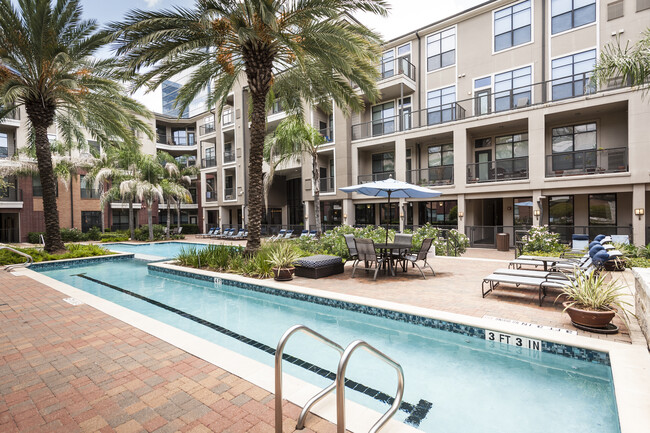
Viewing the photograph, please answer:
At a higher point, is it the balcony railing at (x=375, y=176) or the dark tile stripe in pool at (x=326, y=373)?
the balcony railing at (x=375, y=176)

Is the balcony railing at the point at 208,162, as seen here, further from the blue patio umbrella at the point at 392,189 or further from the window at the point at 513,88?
the blue patio umbrella at the point at 392,189

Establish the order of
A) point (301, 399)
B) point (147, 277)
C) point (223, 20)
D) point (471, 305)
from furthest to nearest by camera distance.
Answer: point (147, 277) < point (223, 20) < point (471, 305) < point (301, 399)

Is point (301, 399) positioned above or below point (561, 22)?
below

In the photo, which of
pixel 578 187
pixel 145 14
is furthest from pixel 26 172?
pixel 578 187

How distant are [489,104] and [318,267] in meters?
14.8

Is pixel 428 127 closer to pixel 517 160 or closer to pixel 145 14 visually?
pixel 517 160

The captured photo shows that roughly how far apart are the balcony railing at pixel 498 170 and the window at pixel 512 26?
6541 millimetres

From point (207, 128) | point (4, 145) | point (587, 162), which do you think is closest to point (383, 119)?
point (587, 162)

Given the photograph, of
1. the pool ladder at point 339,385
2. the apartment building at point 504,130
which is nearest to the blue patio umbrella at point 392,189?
the apartment building at point 504,130

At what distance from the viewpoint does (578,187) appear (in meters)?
14.7

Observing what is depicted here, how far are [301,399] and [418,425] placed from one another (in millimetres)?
1132

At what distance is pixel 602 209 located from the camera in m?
16.1

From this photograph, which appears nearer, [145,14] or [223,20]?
[145,14]

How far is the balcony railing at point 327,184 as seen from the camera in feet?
75.7
